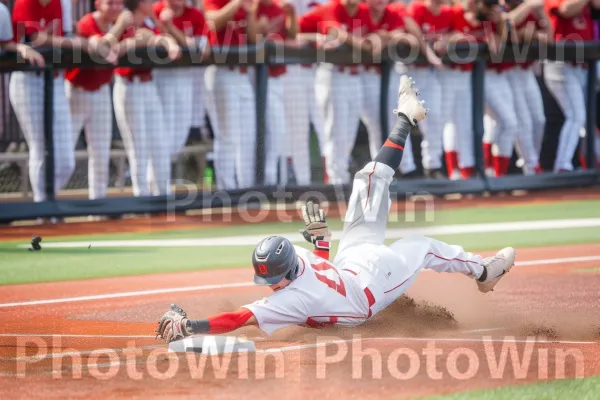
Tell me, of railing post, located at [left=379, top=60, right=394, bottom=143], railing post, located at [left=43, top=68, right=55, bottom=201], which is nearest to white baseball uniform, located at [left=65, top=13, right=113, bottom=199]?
railing post, located at [left=43, top=68, right=55, bottom=201]

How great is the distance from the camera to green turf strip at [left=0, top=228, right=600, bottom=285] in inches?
335

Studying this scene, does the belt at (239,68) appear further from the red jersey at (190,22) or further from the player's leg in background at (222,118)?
the red jersey at (190,22)

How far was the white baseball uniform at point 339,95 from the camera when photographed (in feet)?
38.2

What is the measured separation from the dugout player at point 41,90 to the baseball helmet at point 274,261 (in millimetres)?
5643

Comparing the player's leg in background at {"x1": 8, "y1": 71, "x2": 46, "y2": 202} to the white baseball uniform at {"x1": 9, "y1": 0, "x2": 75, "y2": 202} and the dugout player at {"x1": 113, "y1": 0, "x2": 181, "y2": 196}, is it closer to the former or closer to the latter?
the white baseball uniform at {"x1": 9, "y1": 0, "x2": 75, "y2": 202}

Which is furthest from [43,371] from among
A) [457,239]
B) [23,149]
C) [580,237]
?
[23,149]

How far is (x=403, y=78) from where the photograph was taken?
22.5 ft

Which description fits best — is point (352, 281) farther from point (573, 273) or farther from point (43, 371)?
point (573, 273)

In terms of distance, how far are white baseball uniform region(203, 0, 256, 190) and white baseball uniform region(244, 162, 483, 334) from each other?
505 cm

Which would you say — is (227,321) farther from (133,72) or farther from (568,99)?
(568,99)

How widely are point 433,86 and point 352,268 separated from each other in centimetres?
679

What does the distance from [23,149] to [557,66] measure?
6632 mm

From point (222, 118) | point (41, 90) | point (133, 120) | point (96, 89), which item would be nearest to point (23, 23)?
point (41, 90)

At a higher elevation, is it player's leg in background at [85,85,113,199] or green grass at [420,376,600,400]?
player's leg in background at [85,85,113,199]
